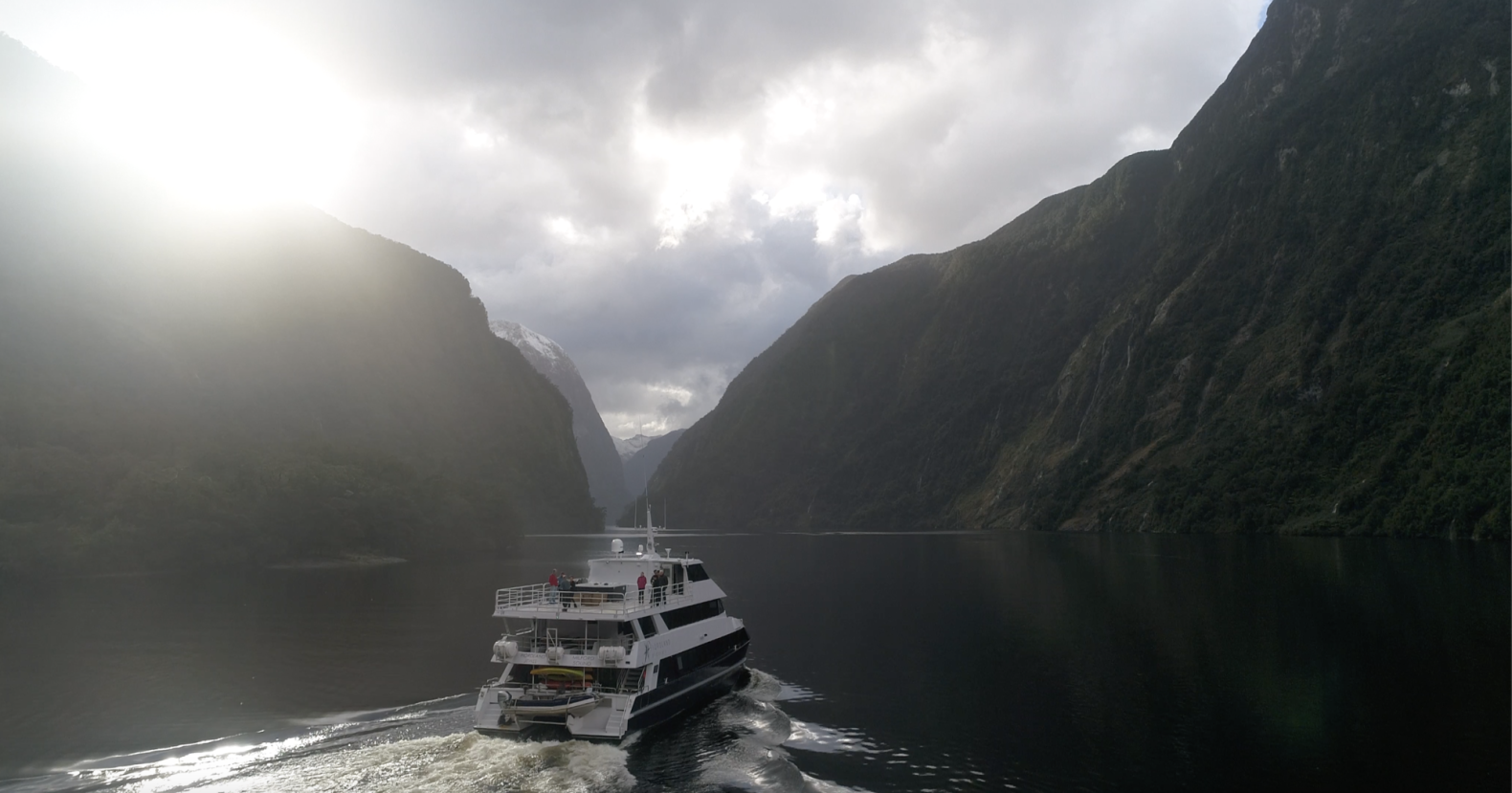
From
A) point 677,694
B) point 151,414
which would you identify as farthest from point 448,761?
point 151,414

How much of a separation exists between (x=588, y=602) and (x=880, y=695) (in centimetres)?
1273

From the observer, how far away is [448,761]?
26062mm

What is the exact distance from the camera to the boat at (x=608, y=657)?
28.1 m

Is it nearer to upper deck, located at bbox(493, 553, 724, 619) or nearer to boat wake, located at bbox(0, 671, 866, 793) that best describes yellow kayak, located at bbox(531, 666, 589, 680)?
upper deck, located at bbox(493, 553, 724, 619)

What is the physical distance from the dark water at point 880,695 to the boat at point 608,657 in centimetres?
98

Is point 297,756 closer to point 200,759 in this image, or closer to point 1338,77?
point 200,759

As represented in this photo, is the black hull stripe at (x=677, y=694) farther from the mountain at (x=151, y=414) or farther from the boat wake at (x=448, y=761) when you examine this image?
the mountain at (x=151, y=414)

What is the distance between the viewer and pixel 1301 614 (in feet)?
163

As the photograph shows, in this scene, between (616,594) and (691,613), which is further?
(691,613)

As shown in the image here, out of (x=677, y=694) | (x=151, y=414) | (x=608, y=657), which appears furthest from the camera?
(x=151, y=414)

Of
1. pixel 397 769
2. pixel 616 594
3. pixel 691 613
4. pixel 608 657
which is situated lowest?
pixel 397 769

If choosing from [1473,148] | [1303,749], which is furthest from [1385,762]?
[1473,148]

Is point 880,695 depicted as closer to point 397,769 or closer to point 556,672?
point 556,672

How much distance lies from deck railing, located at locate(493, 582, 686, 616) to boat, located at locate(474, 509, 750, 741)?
1.8 inches
